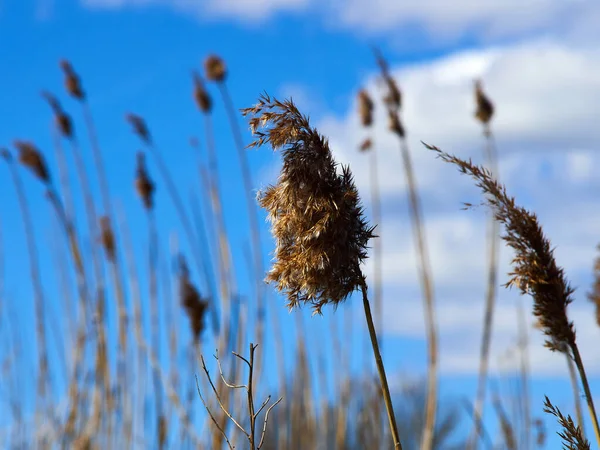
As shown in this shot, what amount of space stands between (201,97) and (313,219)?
10.3 feet

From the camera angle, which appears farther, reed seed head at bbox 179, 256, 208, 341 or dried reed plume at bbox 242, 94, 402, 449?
reed seed head at bbox 179, 256, 208, 341

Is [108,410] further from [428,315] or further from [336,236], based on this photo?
[336,236]

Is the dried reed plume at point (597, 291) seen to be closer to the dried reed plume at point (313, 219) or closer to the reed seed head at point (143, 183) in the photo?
the dried reed plume at point (313, 219)

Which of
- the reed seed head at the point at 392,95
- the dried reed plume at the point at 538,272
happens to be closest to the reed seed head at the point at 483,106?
Answer: the reed seed head at the point at 392,95

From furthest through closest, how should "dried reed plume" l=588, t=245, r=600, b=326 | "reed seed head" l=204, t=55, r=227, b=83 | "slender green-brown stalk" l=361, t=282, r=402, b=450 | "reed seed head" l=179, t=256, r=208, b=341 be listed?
"reed seed head" l=204, t=55, r=227, b=83 < "reed seed head" l=179, t=256, r=208, b=341 < "dried reed plume" l=588, t=245, r=600, b=326 < "slender green-brown stalk" l=361, t=282, r=402, b=450

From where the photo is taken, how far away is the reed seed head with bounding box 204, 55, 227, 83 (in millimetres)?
3951

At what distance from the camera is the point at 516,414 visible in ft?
13.4

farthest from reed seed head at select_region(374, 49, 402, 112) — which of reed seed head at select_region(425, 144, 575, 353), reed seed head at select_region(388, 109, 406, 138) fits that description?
reed seed head at select_region(425, 144, 575, 353)

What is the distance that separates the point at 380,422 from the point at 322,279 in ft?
9.69

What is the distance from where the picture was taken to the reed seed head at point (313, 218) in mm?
1129

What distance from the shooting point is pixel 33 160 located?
3994 millimetres

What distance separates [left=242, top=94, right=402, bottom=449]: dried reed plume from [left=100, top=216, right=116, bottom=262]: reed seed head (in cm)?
335

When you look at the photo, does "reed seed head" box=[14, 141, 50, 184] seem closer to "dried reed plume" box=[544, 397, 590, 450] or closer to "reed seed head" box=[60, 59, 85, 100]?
"reed seed head" box=[60, 59, 85, 100]

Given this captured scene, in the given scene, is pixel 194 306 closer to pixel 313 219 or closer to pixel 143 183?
pixel 143 183
